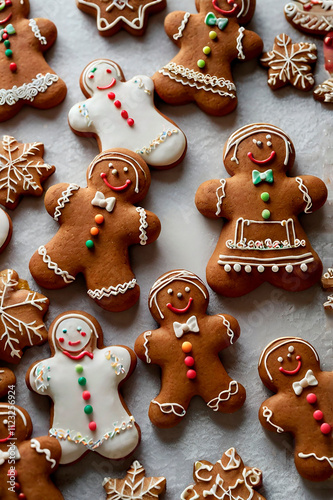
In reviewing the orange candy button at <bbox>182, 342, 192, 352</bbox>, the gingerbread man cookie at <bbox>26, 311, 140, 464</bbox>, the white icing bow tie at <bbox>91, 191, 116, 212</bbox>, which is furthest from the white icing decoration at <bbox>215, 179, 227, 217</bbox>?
the gingerbread man cookie at <bbox>26, 311, 140, 464</bbox>

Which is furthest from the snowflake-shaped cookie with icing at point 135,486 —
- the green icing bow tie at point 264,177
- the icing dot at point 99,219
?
the green icing bow tie at point 264,177

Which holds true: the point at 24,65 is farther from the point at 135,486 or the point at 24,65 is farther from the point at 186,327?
the point at 135,486

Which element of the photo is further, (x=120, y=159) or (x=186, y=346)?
(x=120, y=159)

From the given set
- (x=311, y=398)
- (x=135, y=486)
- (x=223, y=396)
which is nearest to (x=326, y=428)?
(x=311, y=398)

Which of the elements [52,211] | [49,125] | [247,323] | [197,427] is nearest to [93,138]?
[49,125]

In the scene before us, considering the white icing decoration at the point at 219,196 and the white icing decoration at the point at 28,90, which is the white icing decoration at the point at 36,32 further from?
the white icing decoration at the point at 219,196

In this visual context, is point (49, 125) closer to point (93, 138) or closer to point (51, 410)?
point (93, 138)

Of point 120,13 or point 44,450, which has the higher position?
point 120,13
